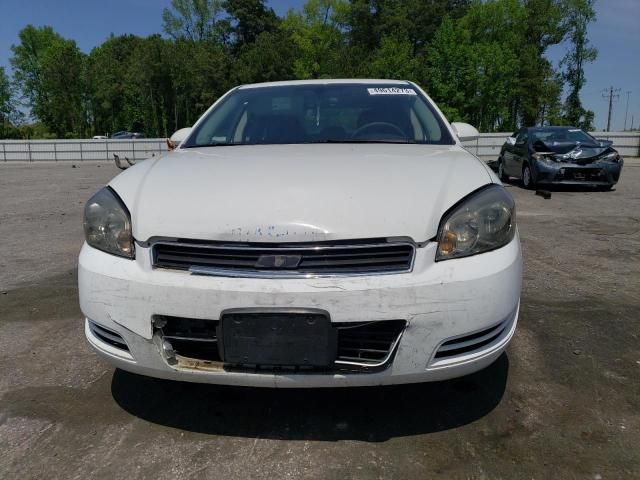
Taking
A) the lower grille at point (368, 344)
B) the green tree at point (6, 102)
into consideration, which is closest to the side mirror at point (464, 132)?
the lower grille at point (368, 344)

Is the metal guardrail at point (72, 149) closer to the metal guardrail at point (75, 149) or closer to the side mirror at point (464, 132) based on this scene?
the metal guardrail at point (75, 149)

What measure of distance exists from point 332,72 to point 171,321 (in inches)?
1647

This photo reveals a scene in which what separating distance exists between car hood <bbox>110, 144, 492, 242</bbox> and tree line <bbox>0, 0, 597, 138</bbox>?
37792mm

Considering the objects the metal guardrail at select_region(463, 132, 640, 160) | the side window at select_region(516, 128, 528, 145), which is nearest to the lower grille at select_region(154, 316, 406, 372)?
the side window at select_region(516, 128, 528, 145)

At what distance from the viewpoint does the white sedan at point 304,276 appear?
1740 mm

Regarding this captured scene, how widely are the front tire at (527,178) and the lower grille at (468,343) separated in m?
9.62

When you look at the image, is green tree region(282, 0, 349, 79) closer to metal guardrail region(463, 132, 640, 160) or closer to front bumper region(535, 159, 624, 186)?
metal guardrail region(463, 132, 640, 160)

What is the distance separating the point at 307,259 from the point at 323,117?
1.59 metres

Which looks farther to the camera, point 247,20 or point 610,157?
point 247,20

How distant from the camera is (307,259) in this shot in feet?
5.85

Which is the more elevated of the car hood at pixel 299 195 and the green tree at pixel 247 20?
the green tree at pixel 247 20

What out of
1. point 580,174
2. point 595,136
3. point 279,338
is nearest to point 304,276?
point 279,338

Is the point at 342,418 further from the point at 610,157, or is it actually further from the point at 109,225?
the point at 610,157

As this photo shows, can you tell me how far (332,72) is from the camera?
136 feet
